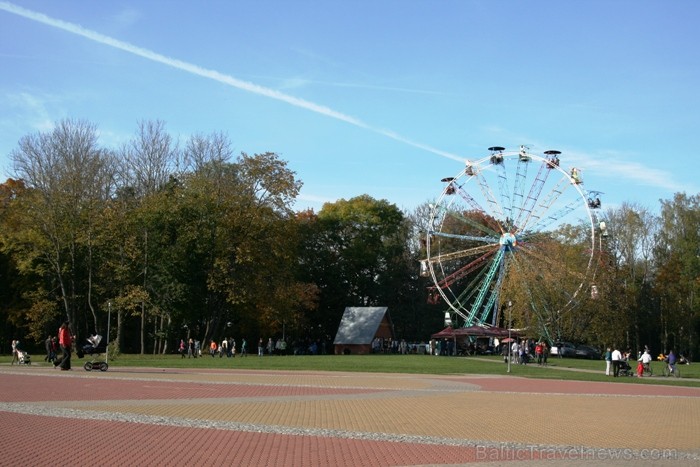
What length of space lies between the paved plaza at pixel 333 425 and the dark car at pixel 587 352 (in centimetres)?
4141

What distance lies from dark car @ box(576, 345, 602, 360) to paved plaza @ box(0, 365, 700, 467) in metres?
41.4

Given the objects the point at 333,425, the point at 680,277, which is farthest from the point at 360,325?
the point at 333,425

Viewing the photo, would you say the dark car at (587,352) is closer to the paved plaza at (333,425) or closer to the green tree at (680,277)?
the green tree at (680,277)

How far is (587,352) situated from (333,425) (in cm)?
5532

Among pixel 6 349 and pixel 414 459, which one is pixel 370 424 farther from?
pixel 6 349

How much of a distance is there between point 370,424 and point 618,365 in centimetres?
2371

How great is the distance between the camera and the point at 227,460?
35.1ft

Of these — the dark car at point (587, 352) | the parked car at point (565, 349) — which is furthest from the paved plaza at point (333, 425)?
the dark car at point (587, 352)

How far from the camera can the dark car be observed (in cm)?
6525

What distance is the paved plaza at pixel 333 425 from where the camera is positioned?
1116 centimetres
